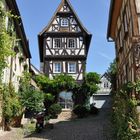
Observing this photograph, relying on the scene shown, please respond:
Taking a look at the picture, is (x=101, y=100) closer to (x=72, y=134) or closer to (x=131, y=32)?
Answer: (x=72, y=134)

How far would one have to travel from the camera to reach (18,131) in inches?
838

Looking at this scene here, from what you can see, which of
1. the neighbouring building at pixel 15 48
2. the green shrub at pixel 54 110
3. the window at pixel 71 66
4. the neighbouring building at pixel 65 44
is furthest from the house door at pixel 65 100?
the neighbouring building at pixel 15 48

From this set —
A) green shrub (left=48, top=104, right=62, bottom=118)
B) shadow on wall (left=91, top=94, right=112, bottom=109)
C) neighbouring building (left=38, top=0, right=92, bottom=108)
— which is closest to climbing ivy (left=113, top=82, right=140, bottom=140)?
green shrub (left=48, top=104, right=62, bottom=118)

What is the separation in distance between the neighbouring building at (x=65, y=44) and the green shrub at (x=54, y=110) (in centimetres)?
524

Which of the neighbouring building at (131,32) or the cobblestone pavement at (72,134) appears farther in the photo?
the cobblestone pavement at (72,134)

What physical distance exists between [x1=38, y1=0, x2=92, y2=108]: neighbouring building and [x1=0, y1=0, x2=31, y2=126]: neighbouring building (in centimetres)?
240

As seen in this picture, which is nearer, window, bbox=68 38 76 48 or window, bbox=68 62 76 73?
window, bbox=68 62 76 73

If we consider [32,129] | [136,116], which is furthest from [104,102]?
[136,116]

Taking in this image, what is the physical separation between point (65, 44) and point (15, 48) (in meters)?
10.2

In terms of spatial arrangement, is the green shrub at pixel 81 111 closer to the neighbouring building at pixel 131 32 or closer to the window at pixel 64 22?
the window at pixel 64 22

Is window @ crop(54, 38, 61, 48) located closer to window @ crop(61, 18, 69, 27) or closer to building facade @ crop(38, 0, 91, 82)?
building facade @ crop(38, 0, 91, 82)

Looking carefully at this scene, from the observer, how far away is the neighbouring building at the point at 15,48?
22.7 m

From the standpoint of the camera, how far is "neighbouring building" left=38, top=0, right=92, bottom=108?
3506 cm

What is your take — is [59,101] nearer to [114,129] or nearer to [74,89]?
[74,89]
